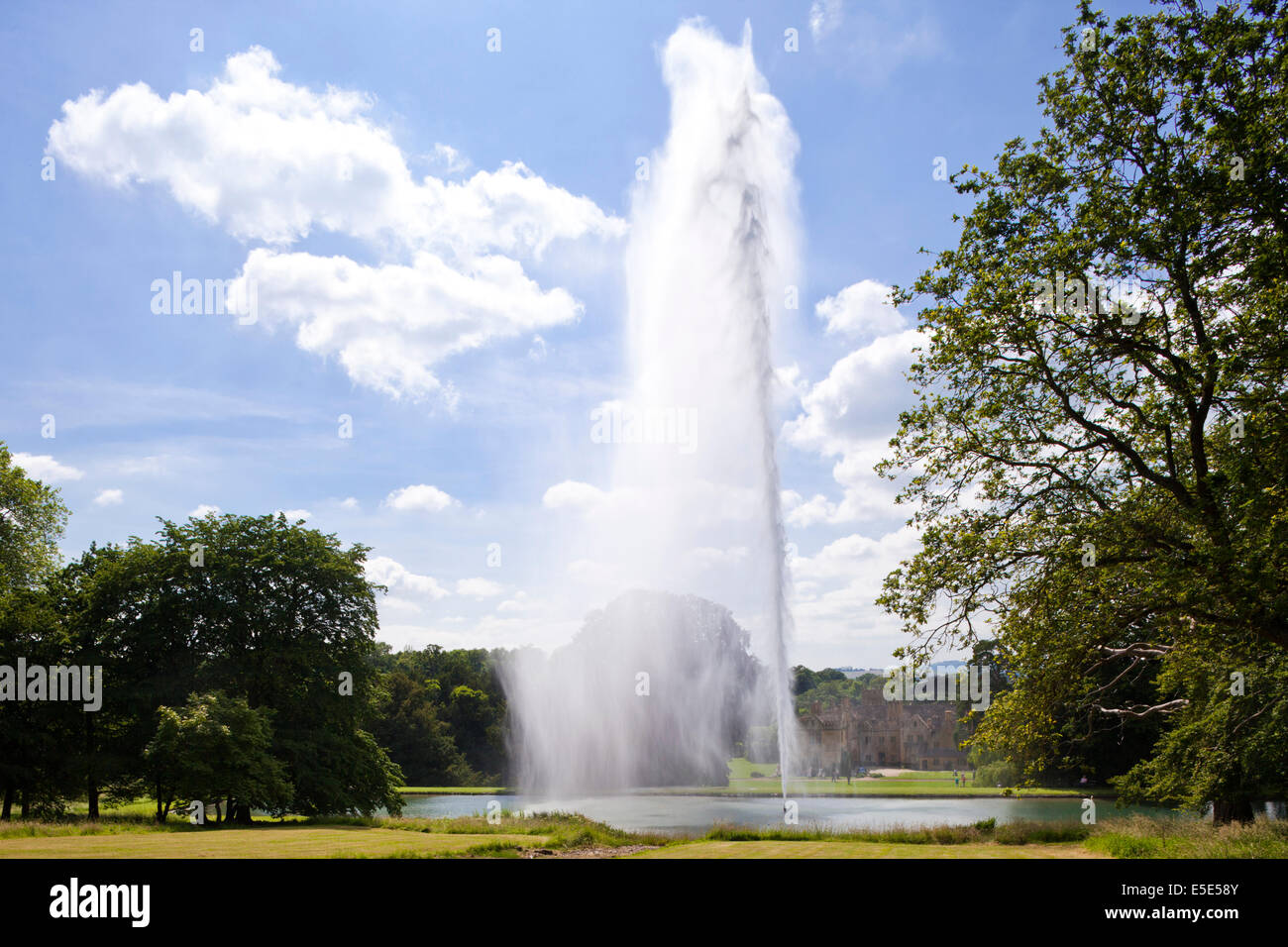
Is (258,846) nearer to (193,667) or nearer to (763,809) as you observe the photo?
(193,667)

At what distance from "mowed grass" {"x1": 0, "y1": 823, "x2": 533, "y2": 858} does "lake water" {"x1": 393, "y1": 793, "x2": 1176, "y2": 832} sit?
35.2 feet

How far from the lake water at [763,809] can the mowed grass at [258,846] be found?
10720mm

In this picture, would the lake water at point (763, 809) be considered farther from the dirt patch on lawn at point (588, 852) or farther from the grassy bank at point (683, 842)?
the dirt patch on lawn at point (588, 852)

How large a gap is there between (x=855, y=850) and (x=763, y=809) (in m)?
21.5

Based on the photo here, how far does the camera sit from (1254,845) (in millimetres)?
15922

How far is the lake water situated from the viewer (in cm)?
3400

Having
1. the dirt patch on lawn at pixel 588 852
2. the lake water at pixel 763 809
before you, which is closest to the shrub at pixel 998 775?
the lake water at pixel 763 809

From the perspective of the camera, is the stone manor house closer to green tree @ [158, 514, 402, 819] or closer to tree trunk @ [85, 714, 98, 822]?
green tree @ [158, 514, 402, 819]

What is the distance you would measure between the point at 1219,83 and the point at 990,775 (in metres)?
62.1

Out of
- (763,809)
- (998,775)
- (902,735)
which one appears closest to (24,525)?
(763,809)

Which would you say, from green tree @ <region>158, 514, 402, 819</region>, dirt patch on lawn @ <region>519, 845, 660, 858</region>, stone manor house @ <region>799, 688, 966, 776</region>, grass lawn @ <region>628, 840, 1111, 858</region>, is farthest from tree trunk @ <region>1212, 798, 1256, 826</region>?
stone manor house @ <region>799, 688, 966, 776</region>

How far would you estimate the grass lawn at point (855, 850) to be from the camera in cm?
1875

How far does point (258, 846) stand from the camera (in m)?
19.1
